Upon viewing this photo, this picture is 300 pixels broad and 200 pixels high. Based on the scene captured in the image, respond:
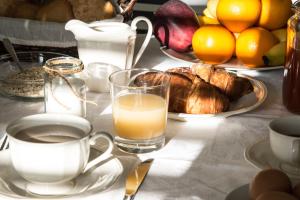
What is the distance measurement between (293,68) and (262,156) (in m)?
0.27

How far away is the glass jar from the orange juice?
268 mm

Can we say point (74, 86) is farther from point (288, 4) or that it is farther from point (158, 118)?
point (288, 4)

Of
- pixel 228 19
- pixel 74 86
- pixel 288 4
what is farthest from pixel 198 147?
pixel 288 4

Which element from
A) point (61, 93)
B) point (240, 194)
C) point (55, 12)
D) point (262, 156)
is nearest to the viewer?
point (240, 194)

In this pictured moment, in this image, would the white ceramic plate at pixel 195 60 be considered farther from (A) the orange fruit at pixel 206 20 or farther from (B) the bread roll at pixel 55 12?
(B) the bread roll at pixel 55 12

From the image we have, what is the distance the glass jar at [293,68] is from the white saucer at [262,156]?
8.3 inches

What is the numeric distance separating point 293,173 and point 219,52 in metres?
0.51

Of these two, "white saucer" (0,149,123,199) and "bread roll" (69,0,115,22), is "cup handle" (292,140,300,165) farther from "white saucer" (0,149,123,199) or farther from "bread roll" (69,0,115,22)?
"bread roll" (69,0,115,22)

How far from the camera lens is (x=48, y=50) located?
1204 millimetres

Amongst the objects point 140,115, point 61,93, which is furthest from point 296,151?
point 61,93

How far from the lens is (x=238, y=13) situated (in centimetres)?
120

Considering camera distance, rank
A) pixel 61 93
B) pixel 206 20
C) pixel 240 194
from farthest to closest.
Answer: pixel 206 20 → pixel 61 93 → pixel 240 194

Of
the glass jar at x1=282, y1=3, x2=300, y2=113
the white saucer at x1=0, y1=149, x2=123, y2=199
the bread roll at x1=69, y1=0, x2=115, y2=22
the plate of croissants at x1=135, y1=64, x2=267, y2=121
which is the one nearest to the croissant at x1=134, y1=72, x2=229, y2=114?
the plate of croissants at x1=135, y1=64, x2=267, y2=121

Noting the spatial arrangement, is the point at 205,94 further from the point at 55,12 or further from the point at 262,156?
the point at 55,12
